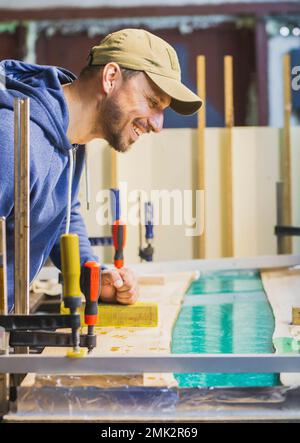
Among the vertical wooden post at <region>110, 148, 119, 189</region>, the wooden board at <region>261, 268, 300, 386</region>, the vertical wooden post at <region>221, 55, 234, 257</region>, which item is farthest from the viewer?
the vertical wooden post at <region>221, 55, 234, 257</region>

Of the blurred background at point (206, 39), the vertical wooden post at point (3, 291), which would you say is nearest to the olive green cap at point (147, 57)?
the vertical wooden post at point (3, 291)

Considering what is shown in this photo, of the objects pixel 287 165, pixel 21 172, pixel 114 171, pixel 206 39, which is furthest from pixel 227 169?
pixel 21 172

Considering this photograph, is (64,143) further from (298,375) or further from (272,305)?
(272,305)

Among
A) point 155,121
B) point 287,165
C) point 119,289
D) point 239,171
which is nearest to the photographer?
point 155,121

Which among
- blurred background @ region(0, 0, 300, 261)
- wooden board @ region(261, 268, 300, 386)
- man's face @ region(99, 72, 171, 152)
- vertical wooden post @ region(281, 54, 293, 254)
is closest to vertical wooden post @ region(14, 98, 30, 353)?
man's face @ region(99, 72, 171, 152)

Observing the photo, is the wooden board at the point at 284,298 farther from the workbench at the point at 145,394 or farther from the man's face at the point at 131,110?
the man's face at the point at 131,110

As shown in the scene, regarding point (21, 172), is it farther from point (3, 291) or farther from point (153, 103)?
point (153, 103)

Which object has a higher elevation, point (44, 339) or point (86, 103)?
point (86, 103)

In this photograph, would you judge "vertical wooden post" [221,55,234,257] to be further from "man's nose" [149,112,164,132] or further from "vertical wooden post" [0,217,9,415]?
"vertical wooden post" [0,217,9,415]

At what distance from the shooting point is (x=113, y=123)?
1189mm

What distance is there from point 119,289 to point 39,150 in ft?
1.23

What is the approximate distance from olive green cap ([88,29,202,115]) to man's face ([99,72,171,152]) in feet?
0.07

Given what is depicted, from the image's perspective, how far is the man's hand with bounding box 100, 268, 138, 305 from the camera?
1345 mm

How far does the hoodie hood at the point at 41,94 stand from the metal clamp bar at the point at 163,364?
1.14 ft
